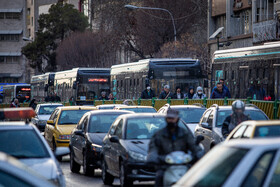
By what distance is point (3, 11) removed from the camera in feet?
416

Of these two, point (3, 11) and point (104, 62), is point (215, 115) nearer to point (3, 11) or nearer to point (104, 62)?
point (104, 62)

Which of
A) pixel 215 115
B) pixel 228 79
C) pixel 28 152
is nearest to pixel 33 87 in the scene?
pixel 228 79

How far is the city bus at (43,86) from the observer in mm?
57375

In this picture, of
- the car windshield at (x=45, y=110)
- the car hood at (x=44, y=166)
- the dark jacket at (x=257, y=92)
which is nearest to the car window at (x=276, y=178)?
the car hood at (x=44, y=166)

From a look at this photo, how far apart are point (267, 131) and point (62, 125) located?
40.8 ft

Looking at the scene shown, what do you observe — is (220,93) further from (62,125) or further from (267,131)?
(267,131)

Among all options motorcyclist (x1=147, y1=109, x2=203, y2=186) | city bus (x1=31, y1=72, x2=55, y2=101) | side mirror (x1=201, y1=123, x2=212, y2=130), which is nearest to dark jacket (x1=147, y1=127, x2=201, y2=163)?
motorcyclist (x1=147, y1=109, x2=203, y2=186)

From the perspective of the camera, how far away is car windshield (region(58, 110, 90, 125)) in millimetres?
23359

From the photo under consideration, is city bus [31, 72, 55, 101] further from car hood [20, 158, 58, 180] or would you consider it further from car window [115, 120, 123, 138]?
car hood [20, 158, 58, 180]

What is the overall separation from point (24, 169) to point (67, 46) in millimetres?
80863

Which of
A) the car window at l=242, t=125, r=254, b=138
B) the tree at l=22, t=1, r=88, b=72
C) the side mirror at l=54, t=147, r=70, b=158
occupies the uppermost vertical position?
the tree at l=22, t=1, r=88, b=72

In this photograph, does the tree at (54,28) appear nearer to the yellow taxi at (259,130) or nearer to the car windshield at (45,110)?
the car windshield at (45,110)

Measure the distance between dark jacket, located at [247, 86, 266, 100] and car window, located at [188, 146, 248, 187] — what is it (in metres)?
20.3

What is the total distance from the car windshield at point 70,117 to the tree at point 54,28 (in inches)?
2856
